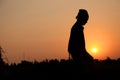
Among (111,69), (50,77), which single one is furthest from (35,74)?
(111,69)

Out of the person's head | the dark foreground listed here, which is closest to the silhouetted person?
the person's head

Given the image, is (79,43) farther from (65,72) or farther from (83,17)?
(65,72)

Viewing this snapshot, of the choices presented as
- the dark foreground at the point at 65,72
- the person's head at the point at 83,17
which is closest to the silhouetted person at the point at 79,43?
the person's head at the point at 83,17

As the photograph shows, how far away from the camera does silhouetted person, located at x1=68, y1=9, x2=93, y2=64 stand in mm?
10656

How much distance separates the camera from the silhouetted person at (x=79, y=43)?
10656mm

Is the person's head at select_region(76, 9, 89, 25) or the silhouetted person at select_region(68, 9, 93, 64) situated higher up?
the person's head at select_region(76, 9, 89, 25)

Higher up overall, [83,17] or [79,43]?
[83,17]

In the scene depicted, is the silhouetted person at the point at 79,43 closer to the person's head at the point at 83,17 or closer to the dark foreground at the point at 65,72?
the person's head at the point at 83,17

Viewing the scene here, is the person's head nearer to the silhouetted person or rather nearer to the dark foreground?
the silhouetted person

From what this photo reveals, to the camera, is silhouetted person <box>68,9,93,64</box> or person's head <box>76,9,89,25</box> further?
person's head <box>76,9,89,25</box>

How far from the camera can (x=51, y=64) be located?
16.5m

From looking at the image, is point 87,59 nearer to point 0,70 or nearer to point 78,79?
point 78,79

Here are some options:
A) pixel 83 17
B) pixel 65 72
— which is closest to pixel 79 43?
pixel 83 17

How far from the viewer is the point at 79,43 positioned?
1074 cm
